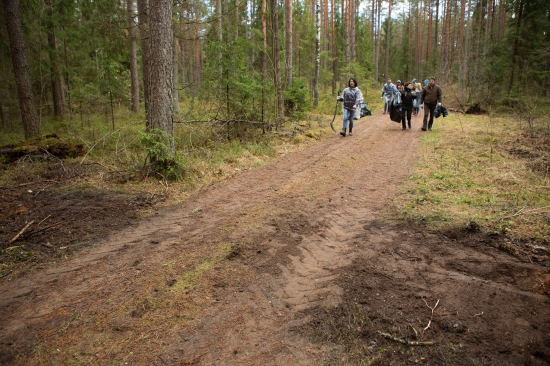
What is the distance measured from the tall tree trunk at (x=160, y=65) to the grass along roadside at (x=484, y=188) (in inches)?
207

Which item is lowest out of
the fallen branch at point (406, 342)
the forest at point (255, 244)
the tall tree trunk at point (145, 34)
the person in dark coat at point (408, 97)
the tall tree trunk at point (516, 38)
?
the fallen branch at point (406, 342)

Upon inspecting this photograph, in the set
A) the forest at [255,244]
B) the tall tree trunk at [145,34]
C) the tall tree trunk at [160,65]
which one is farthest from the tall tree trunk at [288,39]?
the tall tree trunk at [160,65]

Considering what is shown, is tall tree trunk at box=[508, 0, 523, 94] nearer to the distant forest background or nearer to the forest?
the distant forest background

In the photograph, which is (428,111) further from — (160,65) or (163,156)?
(163,156)

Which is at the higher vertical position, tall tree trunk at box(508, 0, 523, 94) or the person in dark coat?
tall tree trunk at box(508, 0, 523, 94)

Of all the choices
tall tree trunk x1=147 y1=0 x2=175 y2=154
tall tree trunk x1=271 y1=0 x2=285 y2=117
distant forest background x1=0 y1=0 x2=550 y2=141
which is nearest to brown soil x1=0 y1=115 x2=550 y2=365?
tall tree trunk x1=147 y1=0 x2=175 y2=154

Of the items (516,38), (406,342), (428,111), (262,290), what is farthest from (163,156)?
(516,38)

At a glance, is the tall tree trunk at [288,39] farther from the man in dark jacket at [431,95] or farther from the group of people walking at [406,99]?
the man in dark jacket at [431,95]

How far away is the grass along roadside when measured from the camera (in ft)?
15.4

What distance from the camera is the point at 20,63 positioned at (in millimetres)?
10641

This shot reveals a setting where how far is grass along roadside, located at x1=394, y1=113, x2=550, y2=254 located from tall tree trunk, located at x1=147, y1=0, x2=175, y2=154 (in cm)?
525

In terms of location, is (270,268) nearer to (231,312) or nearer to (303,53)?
(231,312)

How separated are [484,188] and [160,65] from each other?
23.5 ft

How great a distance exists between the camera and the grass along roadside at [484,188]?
15.4 ft
